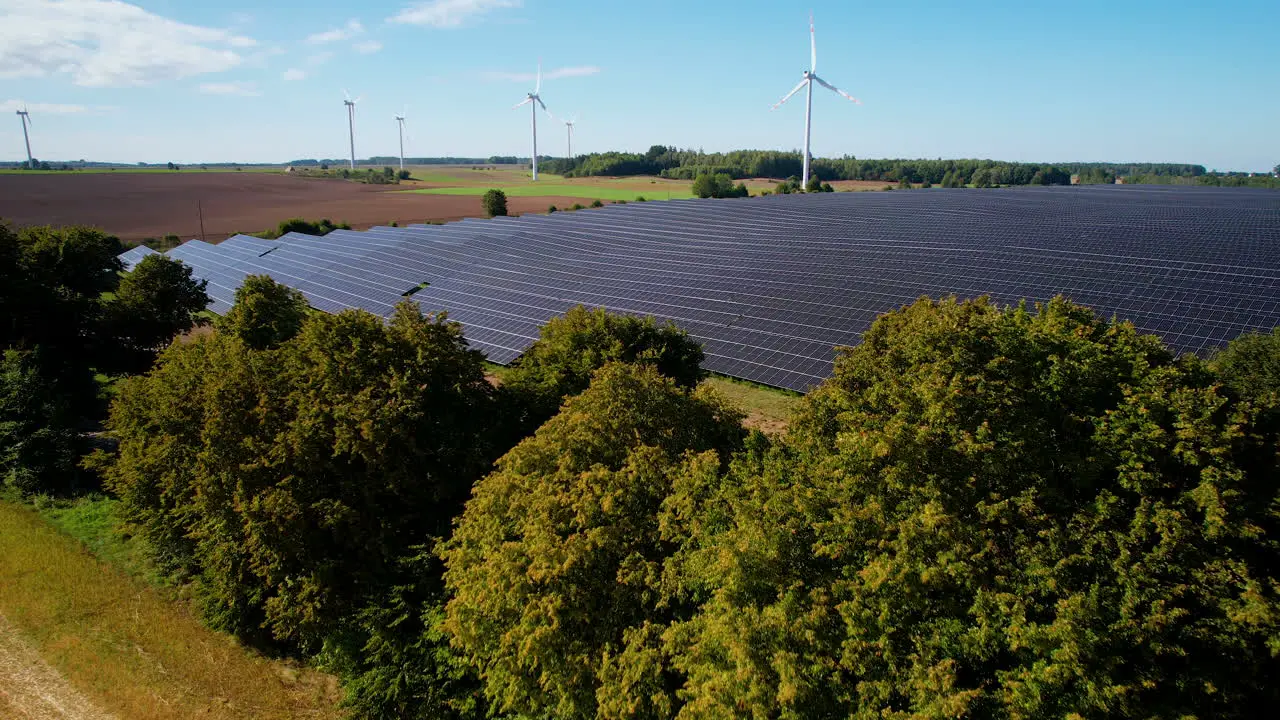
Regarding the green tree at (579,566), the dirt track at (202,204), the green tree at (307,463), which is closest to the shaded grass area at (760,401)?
the green tree at (307,463)

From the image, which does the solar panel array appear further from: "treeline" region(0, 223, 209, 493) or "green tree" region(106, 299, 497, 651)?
"green tree" region(106, 299, 497, 651)

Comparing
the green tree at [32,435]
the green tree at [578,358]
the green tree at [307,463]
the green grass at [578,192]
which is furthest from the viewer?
the green grass at [578,192]

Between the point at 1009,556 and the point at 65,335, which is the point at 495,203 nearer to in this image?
the point at 65,335

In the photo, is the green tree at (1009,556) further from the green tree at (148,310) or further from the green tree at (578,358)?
the green tree at (148,310)

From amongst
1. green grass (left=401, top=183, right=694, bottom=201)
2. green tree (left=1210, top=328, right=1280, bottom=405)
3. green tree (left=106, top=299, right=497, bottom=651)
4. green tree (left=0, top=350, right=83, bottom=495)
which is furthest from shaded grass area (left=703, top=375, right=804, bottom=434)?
green grass (left=401, top=183, right=694, bottom=201)

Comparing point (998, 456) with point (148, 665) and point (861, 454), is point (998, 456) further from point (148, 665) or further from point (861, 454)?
point (148, 665)

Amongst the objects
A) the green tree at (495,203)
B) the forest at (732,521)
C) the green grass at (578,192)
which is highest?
the green grass at (578,192)
